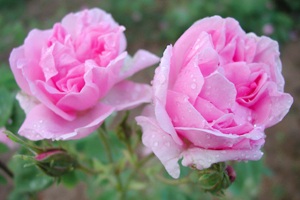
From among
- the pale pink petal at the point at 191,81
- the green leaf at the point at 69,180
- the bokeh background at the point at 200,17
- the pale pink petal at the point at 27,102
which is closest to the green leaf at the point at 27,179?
the green leaf at the point at 69,180

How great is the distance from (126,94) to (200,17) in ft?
8.17

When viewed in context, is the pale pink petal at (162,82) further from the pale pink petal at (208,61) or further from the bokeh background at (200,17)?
the bokeh background at (200,17)

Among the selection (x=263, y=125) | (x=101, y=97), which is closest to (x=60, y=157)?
(x=101, y=97)

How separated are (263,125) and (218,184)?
22 cm

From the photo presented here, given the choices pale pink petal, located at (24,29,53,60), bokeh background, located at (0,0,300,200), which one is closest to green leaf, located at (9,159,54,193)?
pale pink petal, located at (24,29,53,60)

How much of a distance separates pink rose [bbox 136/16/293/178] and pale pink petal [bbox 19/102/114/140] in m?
0.14

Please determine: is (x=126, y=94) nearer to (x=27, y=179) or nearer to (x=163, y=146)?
(x=163, y=146)

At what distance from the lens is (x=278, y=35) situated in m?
3.40

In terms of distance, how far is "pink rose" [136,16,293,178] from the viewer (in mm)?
567

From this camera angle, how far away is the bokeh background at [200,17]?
234cm

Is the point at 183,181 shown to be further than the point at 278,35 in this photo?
No

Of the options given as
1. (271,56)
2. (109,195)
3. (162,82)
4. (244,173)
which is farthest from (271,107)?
(109,195)

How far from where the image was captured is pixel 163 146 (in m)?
0.60

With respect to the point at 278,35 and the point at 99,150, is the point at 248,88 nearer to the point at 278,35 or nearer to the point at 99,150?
the point at 99,150
